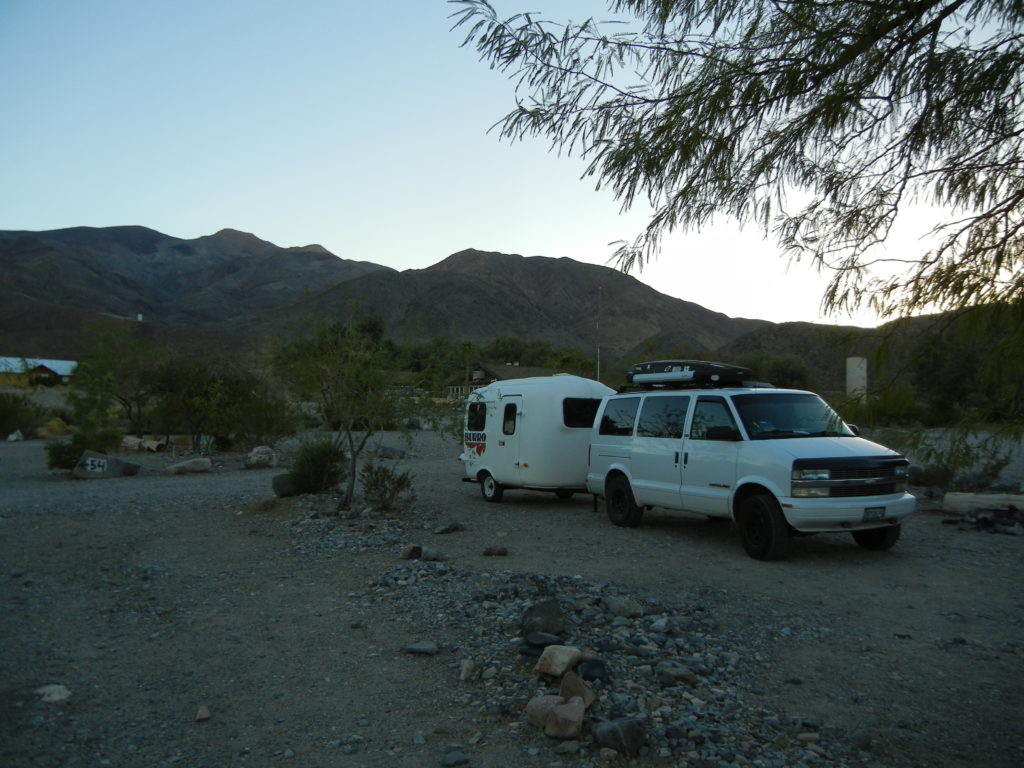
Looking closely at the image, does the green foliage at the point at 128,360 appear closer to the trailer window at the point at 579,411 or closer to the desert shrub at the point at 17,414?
the desert shrub at the point at 17,414

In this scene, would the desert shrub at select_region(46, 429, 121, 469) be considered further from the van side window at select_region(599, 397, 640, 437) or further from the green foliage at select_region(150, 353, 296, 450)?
the van side window at select_region(599, 397, 640, 437)

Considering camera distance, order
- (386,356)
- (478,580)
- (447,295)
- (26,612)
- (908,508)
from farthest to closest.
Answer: (447,295) → (386,356) → (908,508) → (478,580) → (26,612)

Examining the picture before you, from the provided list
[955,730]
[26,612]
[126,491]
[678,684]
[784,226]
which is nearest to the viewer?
[955,730]

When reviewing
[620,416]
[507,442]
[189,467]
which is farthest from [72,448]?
[620,416]

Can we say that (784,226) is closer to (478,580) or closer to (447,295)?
(478,580)

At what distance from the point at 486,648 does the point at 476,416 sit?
31.3ft

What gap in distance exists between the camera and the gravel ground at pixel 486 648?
4.50 m

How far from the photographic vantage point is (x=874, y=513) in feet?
29.6

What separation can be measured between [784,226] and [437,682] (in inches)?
163

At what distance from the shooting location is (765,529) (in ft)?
30.5

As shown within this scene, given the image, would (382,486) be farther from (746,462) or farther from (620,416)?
(746,462)

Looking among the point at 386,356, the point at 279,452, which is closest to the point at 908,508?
the point at 386,356

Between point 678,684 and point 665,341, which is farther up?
point 665,341

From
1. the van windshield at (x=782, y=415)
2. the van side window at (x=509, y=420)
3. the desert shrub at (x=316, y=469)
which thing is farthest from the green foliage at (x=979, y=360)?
the desert shrub at (x=316, y=469)
